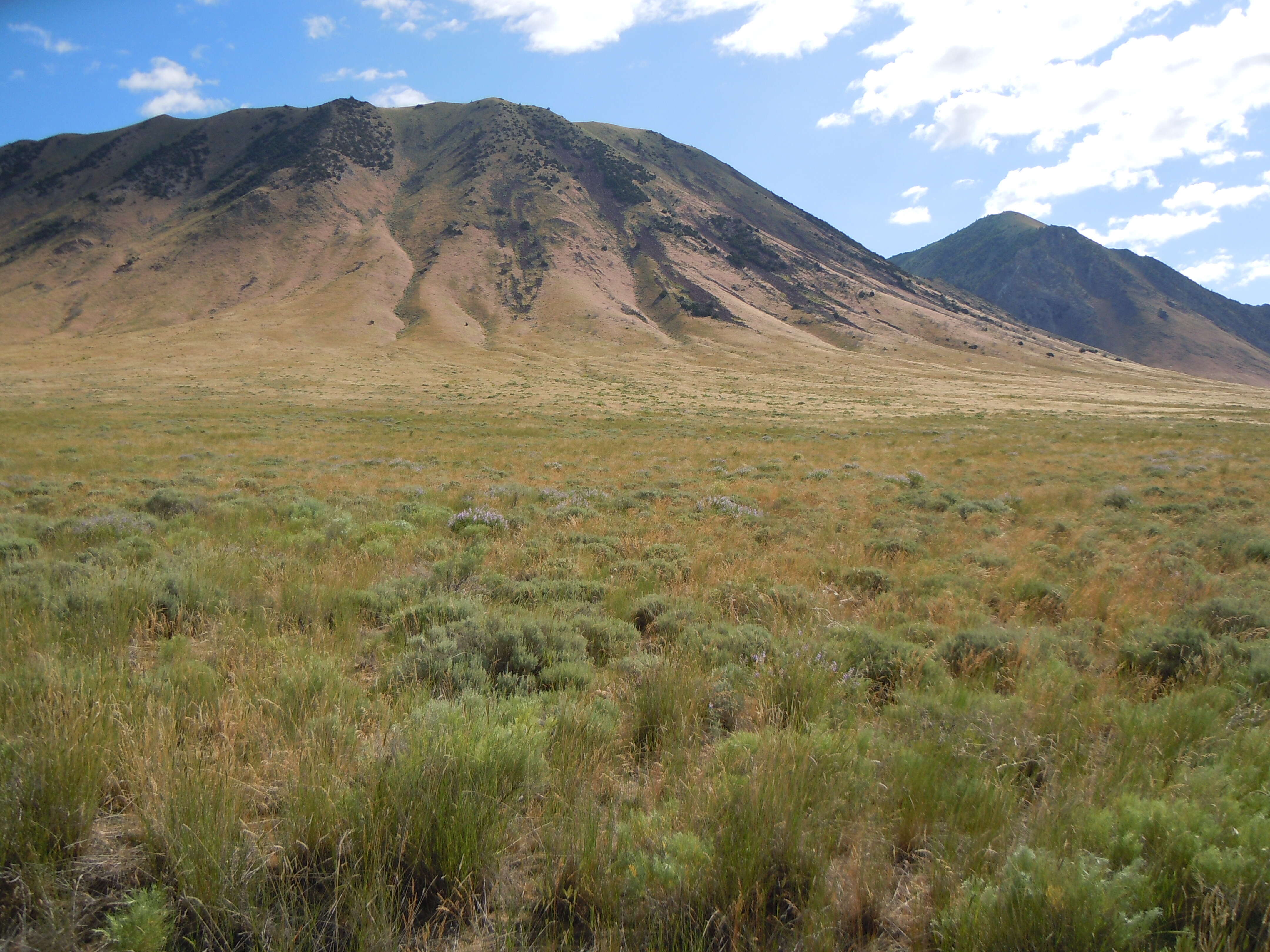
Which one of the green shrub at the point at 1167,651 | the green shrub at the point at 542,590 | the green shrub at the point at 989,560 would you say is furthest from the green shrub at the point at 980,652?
the green shrub at the point at 989,560

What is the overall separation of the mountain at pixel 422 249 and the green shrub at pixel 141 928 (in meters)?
74.5

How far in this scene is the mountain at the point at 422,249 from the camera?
305 ft

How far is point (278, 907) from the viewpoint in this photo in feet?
7.18

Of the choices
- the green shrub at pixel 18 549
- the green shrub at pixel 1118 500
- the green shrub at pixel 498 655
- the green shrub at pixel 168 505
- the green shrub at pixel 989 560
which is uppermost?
the green shrub at pixel 1118 500

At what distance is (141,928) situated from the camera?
198cm

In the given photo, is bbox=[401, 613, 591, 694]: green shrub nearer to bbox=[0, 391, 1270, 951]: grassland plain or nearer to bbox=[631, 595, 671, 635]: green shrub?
bbox=[0, 391, 1270, 951]: grassland plain

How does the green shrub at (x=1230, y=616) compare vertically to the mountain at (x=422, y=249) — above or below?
below

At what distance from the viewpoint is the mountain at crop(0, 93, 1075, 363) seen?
92.9 metres

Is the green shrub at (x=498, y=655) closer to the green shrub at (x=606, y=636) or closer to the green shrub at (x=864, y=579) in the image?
the green shrub at (x=606, y=636)

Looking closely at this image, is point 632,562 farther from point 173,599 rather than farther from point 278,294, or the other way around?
point 278,294

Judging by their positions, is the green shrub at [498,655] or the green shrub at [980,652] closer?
the green shrub at [498,655]

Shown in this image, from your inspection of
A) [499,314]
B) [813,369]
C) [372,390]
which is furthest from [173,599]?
[499,314]

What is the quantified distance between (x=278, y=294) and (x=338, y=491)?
348ft

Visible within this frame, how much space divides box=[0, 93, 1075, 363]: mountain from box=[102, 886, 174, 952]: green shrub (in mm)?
74536
